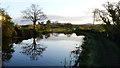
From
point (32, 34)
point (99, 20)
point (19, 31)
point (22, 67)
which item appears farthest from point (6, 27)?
point (22, 67)

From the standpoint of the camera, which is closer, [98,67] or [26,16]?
[98,67]

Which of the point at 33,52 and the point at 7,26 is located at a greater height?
the point at 7,26

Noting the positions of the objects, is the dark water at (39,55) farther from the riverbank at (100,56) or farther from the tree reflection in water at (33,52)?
the riverbank at (100,56)

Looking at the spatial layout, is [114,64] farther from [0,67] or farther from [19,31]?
[19,31]

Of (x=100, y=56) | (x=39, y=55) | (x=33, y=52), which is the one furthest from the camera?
(x=33, y=52)

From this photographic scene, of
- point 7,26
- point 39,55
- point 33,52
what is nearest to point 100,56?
point 39,55

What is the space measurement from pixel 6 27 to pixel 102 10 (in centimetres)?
2714

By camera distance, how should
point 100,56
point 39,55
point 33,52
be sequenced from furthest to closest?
point 33,52 → point 39,55 → point 100,56

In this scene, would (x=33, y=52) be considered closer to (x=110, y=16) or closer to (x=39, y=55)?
(x=39, y=55)

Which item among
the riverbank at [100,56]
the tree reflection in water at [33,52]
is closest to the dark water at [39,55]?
the tree reflection in water at [33,52]

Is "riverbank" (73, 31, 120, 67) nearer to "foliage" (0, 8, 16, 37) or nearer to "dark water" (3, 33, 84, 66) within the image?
"dark water" (3, 33, 84, 66)

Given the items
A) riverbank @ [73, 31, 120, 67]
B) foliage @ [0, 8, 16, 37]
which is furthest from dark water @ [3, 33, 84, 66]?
foliage @ [0, 8, 16, 37]

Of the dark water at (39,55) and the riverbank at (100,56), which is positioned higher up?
the riverbank at (100,56)

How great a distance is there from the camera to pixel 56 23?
184 metres
